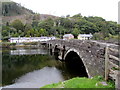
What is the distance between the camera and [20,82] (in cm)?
1576

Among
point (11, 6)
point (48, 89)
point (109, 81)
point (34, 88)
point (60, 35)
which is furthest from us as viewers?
point (11, 6)

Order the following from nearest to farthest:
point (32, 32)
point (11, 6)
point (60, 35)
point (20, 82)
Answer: point (20, 82), point (32, 32), point (60, 35), point (11, 6)

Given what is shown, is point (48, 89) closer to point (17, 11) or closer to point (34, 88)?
point (34, 88)

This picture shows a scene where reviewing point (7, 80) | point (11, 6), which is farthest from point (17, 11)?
point (7, 80)

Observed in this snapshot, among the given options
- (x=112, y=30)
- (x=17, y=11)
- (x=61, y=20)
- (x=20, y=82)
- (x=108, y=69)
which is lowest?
(x=20, y=82)

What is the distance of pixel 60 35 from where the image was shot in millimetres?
81375

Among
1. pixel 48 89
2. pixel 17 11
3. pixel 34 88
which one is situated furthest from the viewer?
pixel 17 11

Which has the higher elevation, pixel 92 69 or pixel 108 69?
pixel 108 69

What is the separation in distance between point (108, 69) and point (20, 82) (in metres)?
10.2

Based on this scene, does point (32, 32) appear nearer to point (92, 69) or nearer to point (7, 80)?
point (7, 80)

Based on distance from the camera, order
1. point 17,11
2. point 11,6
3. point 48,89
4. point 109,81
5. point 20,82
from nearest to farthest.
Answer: point 109,81 < point 48,89 < point 20,82 < point 11,6 < point 17,11

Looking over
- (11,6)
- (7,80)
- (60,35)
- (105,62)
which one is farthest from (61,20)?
(105,62)

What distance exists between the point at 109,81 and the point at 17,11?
543 feet

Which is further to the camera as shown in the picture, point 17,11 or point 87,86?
point 17,11
